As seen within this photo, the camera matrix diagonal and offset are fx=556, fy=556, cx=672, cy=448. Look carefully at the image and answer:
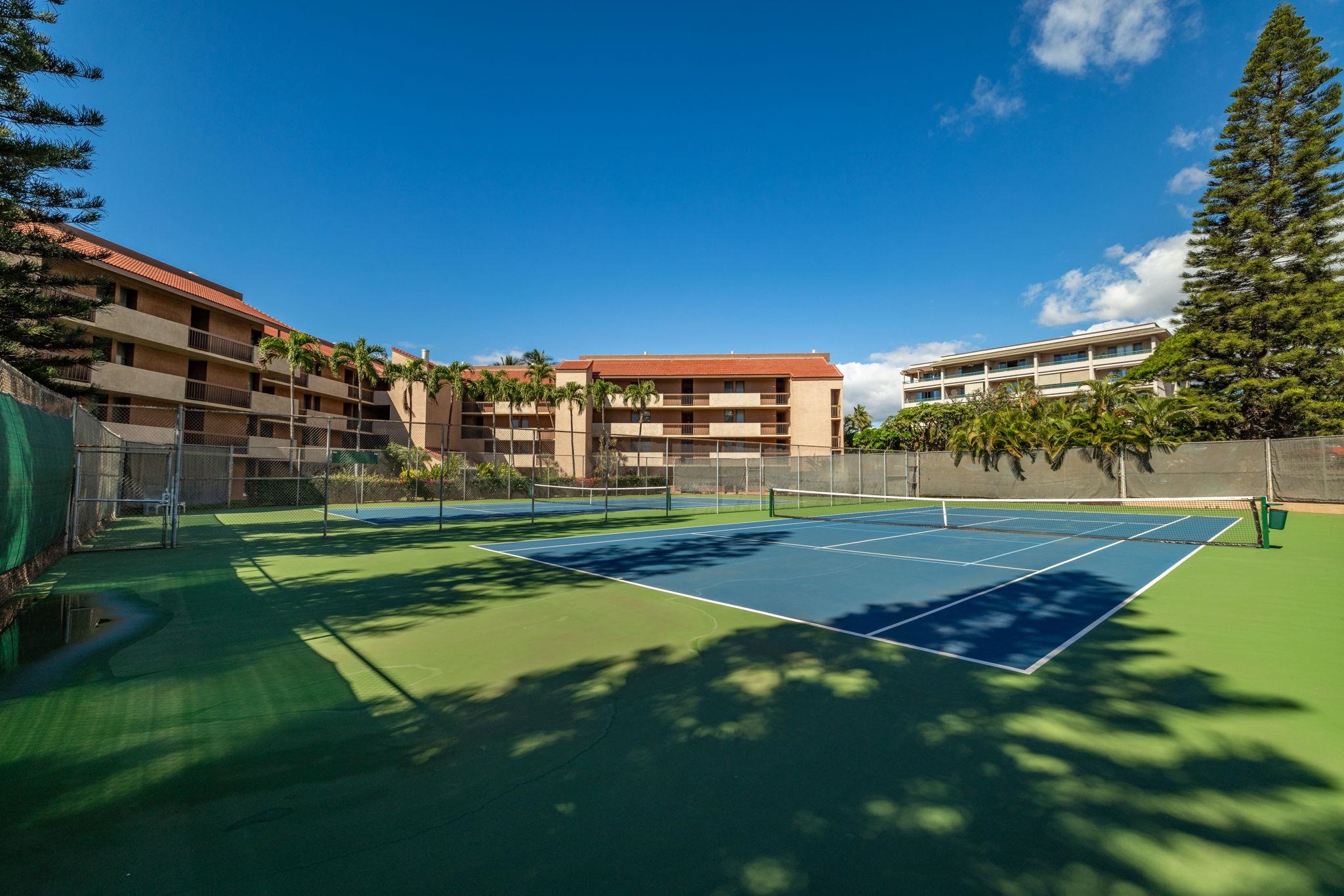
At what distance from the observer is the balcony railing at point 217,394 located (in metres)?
32.5

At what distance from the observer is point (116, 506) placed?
23.7 meters

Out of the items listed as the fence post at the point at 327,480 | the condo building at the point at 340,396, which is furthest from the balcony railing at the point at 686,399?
the fence post at the point at 327,480

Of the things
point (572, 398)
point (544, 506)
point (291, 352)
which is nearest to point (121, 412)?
point (291, 352)

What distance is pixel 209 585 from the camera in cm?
909

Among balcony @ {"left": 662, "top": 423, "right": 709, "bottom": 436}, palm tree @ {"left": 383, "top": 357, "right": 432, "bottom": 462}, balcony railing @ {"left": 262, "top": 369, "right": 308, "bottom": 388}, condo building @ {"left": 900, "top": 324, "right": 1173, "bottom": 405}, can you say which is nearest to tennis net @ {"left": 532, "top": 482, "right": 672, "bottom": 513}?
balcony @ {"left": 662, "top": 423, "right": 709, "bottom": 436}

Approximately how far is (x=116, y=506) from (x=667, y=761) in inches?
1225

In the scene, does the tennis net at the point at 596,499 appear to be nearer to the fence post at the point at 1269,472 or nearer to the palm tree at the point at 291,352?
the palm tree at the point at 291,352

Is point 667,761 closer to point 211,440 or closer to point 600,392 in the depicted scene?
point 211,440

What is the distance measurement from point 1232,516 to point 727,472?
27507mm

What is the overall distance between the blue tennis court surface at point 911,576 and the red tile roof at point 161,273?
3025 cm

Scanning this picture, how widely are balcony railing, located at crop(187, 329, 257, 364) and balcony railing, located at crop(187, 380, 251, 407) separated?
1.94 meters

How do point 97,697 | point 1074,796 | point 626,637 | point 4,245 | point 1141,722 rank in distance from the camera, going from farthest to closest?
point 4,245 < point 626,637 < point 97,697 < point 1141,722 < point 1074,796

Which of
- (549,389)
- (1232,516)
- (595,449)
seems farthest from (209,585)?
(595,449)

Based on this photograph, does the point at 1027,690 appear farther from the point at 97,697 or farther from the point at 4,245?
the point at 4,245
